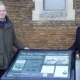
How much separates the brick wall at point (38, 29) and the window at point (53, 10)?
0.11m

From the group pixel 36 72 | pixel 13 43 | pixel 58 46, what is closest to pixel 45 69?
pixel 36 72

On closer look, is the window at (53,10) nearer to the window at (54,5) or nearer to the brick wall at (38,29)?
the window at (54,5)

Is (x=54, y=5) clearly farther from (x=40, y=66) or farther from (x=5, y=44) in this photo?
(x=40, y=66)

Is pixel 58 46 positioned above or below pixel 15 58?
below

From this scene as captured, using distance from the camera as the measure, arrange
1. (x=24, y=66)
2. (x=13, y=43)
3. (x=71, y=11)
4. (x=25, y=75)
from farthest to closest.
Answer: (x=71, y=11) → (x=13, y=43) → (x=24, y=66) → (x=25, y=75)

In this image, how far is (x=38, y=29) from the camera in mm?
8352

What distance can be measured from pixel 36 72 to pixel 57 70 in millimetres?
248

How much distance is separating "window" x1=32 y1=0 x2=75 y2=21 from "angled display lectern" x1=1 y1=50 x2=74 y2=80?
3.89 meters

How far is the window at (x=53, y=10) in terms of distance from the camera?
27.1 ft

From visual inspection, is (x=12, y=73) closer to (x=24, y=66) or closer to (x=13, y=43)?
(x=24, y=66)

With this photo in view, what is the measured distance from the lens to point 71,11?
8234 millimetres

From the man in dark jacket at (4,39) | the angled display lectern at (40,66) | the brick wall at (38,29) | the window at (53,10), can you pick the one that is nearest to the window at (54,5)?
the window at (53,10)

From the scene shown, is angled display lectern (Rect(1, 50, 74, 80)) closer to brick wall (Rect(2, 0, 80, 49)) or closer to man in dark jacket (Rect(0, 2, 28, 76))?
man in dark jacket (Rect(0, 2, 28, 76))

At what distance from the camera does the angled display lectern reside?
3.79 m
